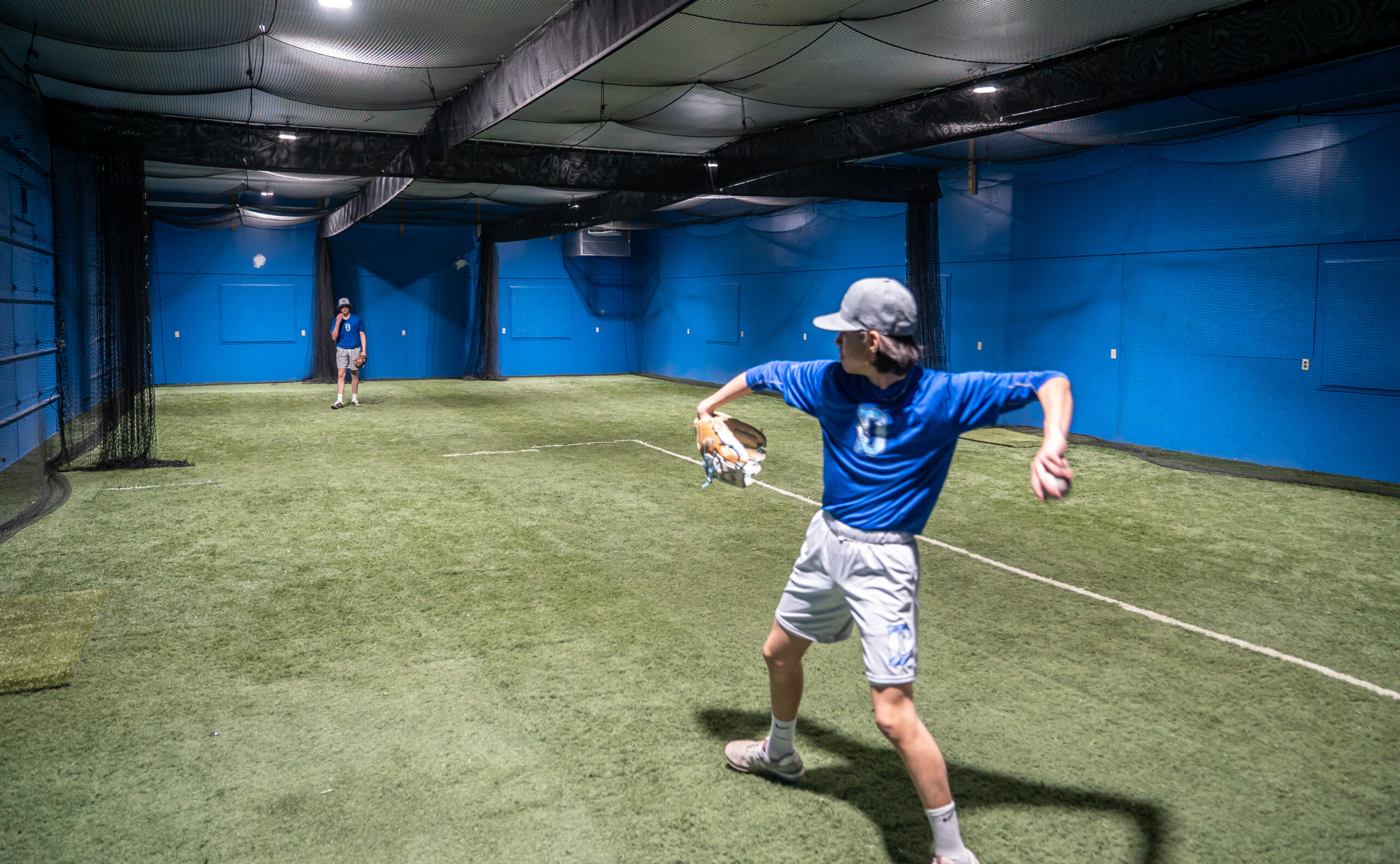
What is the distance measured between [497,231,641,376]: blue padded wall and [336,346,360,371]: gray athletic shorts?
7.43 meters

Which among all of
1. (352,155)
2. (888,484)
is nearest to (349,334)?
(352,155)

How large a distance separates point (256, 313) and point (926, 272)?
14.6 metres

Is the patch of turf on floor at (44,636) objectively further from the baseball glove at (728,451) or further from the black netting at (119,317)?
the black netting at (119,317)

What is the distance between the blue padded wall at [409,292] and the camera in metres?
19.9

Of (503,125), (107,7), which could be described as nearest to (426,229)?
(503,125)

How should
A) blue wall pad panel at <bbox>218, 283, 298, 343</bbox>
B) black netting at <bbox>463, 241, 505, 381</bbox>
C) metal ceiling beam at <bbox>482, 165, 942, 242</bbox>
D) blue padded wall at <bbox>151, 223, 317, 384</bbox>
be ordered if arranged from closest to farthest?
metal ceiling beam at <bbox>482, 165, 942, 242</bbox>, blue padded wall at <bbox>151, 223, 317, 384</bbox>, blue wall pad panel at <bbox>218, 283, 298, 343</bbox>, black netting at <bbox>463, 241, 505, 381</bbox>

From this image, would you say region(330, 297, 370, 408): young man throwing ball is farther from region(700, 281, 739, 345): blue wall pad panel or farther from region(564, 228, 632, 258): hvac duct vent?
region(564, 228, 632, 258): hvac duct vent

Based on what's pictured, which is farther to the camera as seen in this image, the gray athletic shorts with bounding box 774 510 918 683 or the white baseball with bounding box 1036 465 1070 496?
the gray athletic shorts with bounding box 774 510 918 683

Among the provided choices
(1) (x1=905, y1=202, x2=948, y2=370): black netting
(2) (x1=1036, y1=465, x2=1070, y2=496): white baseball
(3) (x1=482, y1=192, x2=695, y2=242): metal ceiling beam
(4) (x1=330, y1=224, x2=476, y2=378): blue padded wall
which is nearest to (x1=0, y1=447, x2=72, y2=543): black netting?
(2) (x1=1036, y1=465, x2=1070, y2=496): white baseball

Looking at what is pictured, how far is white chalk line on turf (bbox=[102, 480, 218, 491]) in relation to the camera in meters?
7.81

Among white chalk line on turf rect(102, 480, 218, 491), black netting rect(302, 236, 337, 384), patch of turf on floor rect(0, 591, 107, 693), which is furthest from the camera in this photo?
black netting rect(302, 236, 337, 384)

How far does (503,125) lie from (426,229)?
A: 11.8m

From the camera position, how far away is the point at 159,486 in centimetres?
796

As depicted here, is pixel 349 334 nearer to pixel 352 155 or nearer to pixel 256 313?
pixel 352 155
